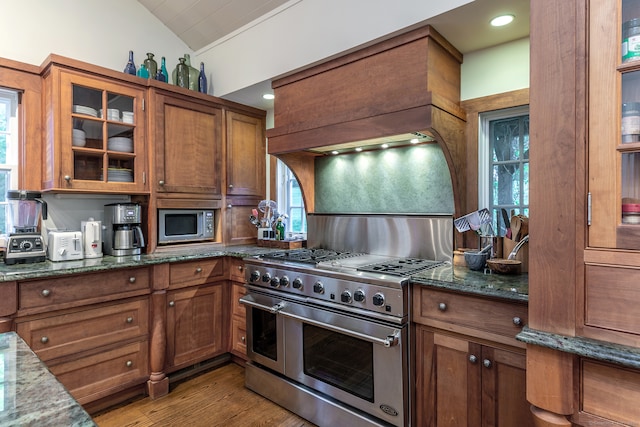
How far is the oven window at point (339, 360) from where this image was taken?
1.87m

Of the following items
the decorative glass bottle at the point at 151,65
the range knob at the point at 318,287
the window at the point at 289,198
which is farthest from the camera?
the window at the point at 289,198

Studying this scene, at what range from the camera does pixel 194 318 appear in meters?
2.63

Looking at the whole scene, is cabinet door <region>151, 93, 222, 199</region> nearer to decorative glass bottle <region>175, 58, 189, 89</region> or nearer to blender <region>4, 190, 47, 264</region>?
decorative glass bottle <region>175, 58, 189, 89</region>

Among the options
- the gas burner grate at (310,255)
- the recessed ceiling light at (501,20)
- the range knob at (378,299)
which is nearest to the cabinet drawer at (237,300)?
the gas burner grate at (310,255)

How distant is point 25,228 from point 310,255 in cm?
182

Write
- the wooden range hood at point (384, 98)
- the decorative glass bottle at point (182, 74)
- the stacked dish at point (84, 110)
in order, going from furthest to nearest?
the decorative glass bottle at point (182, 74), the stacked dish at point (84, 110), the wooden range hood at point (384, 98)

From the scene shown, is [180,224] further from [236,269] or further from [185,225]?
[236,269]

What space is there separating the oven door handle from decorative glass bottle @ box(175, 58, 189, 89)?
2.05m

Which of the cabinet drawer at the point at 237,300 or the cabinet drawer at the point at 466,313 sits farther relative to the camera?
the cabinet drawer at the point at 237,300

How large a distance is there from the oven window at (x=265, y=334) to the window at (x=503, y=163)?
154cm

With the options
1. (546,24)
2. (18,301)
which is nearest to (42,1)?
(18,301)

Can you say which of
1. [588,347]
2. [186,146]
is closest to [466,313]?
[588,347]

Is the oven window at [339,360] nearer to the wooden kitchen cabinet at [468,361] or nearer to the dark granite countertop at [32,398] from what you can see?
the wooden kitchen cabinet at [468,361]

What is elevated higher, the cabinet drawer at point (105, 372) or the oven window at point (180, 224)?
the oven window at point (180, 224)
